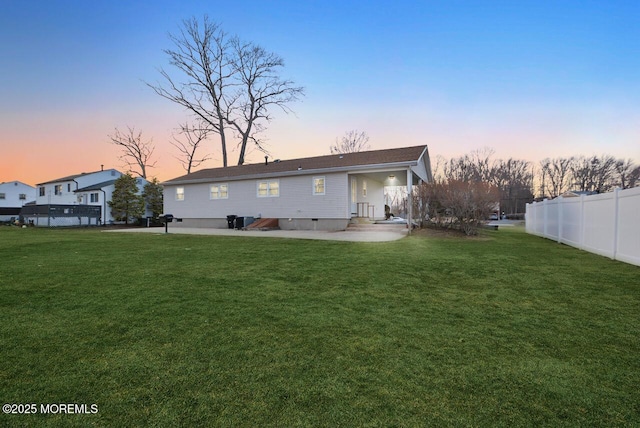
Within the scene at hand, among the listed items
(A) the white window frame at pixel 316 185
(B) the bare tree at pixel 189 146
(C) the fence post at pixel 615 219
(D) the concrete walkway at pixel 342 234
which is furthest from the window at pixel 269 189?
(B) the bare tree at pixel 189 146

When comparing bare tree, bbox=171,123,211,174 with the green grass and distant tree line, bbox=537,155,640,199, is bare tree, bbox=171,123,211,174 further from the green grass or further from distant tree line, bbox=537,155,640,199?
distant tree line, bbox=537,155,640,199

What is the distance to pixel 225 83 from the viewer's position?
28219mm

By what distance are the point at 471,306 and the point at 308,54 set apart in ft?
50.1

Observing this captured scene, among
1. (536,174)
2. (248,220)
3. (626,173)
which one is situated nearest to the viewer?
(248,220)

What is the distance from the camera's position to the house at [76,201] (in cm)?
2486

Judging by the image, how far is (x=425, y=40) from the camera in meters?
13.1

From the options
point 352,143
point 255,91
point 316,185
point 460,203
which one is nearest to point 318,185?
point 316,185

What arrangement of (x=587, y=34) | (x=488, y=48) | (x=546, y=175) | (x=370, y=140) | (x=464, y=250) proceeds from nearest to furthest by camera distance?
(x=464, y=250)
(x=587, y=34)
(x=488, y=48)
(x=370, y=140)
(x=546, y=175)

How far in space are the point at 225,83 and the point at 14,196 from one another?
37571mm

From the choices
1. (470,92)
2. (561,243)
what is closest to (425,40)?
(470,92)

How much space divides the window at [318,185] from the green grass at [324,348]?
10.4 meters

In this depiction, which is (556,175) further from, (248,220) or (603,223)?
(248,220)

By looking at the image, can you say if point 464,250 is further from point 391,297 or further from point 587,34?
point 587,34

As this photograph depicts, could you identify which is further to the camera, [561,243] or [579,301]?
[561,243]
